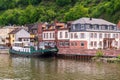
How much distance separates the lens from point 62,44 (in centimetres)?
11100

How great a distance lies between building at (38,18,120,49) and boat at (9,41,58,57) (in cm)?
462

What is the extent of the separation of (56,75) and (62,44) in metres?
49.9

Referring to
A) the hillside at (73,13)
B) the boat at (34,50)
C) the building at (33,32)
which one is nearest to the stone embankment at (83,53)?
the boat at (34,50)

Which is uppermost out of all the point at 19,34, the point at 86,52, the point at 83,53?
the point at 19,34

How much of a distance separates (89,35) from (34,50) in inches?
620

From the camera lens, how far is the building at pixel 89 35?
340ft

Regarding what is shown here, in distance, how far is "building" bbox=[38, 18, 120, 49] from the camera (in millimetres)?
103500

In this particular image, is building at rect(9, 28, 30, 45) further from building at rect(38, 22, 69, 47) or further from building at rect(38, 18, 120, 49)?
building at rect(38, 18, 120, 49)

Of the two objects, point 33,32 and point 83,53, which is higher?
point 33,32

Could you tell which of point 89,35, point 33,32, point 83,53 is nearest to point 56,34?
point 89,35

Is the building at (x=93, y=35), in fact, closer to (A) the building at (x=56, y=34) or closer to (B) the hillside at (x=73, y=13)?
(A) the building at (x=56, y=34)

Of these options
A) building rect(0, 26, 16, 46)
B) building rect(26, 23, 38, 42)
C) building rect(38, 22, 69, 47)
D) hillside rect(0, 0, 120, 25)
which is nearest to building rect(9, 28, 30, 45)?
building rect(26, 23, 38, 42)

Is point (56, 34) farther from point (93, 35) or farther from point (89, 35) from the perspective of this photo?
point (93, 35)

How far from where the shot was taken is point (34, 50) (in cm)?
10688
